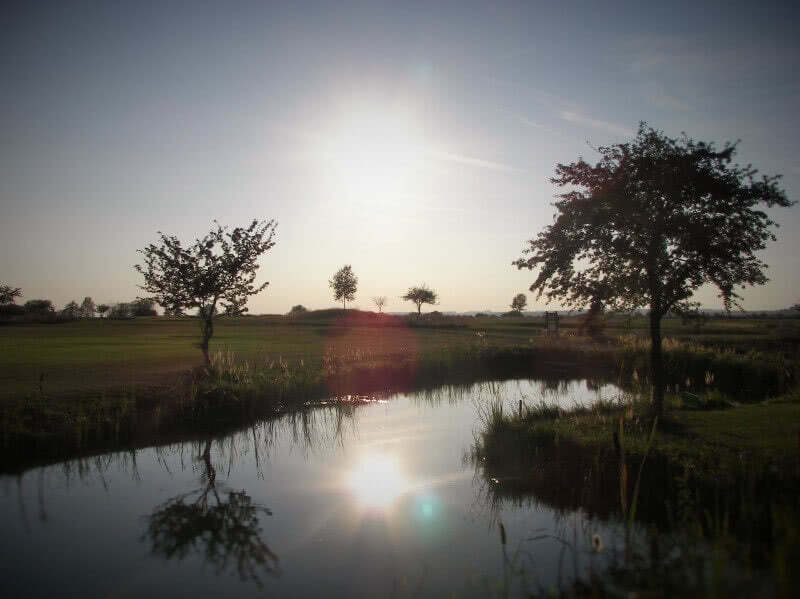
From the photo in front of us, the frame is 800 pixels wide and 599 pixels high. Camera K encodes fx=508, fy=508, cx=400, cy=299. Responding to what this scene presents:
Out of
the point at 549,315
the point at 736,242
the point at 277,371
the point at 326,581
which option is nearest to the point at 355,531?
the point at 326,581

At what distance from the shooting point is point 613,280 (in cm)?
1435

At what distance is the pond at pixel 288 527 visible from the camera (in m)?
7.16

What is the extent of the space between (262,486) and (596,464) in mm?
7254

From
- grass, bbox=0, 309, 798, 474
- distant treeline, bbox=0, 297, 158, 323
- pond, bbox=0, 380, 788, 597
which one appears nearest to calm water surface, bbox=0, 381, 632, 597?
pond, bbox=0, 380, 788, 597

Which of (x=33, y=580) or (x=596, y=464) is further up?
(x=596, y=464)

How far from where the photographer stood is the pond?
23.5 feet

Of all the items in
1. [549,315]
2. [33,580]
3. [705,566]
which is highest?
[549,315]

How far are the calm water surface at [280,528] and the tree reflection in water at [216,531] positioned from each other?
3 centimetres

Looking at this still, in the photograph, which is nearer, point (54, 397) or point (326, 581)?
point (326, 581)

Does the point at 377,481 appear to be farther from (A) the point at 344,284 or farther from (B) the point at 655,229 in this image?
(A) the point at 344,284

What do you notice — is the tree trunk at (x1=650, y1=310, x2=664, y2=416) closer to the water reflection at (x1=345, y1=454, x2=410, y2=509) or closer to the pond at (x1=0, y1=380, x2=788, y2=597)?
the pond at (x1=0, y1=380, x2=788, y2=597)

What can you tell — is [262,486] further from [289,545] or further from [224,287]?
[224,287]

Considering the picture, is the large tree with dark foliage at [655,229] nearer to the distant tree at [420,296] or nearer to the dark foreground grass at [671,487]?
the dark foreground grass at [671,487]

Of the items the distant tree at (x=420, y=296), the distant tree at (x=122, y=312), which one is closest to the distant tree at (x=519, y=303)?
the distant tree at (x=420, y=296)
